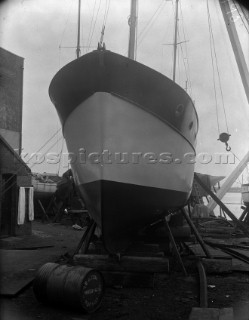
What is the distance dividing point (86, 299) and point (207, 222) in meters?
11.6

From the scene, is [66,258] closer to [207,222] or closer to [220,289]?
[220,289]

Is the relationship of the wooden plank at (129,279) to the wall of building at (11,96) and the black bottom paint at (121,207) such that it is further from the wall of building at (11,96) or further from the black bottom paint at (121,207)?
the wall of building at (11,96)

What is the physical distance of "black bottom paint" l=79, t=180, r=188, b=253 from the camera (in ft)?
15.8

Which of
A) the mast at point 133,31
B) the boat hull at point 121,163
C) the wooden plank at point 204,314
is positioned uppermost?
the mast at point 133,31

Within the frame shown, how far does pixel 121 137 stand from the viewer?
4.85 meters

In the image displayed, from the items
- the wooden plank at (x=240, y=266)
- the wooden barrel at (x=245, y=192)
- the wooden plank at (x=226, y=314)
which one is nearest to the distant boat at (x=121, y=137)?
the wooden plank at (x=240, y=266)

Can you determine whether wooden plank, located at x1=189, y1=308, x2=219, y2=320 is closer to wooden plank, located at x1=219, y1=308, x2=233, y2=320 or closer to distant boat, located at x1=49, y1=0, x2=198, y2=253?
wooden plank, located at x1=219, y1=308, x2=233, y2=320

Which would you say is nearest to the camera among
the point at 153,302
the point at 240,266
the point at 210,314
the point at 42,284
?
the point at 210,314

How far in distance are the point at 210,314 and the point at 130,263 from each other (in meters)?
1.63

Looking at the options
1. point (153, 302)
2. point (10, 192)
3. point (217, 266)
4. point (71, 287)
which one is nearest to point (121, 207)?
point (153, 302)

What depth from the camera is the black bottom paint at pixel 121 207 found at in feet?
15.8

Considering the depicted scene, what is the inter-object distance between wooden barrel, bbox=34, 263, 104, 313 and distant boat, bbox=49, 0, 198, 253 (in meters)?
0.95

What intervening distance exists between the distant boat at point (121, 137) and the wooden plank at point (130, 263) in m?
0.21

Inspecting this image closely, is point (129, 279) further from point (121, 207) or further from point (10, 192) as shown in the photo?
point (10, 192)
